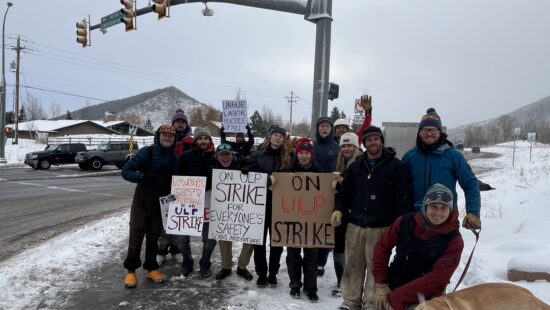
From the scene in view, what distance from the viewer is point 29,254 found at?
645cm

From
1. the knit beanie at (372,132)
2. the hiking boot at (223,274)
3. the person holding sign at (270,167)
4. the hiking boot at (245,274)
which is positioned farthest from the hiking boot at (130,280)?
the knit beanie at (372,132)

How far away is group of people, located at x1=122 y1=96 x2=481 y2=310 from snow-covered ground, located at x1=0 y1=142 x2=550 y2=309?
0.40 m

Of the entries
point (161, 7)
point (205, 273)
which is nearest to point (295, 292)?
point (205, 273)

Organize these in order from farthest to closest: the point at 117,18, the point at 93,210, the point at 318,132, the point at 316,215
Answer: the point at 117,18, the point at 93,210, the point at 318,132, the point at 316,215

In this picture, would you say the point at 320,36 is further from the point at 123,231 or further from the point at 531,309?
the point at 531,309

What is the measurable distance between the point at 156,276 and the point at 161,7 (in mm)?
8400

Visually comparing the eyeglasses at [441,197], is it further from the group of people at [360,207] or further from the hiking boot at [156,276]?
the hiking boot at [156,276]

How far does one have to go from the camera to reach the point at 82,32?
591 inches

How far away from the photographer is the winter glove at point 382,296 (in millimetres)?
3564

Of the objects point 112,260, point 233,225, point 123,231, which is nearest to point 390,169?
point 233,225

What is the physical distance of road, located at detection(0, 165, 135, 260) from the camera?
809cm

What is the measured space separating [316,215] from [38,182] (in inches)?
652

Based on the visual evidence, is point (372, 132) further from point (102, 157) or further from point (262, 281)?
point (102, 157)

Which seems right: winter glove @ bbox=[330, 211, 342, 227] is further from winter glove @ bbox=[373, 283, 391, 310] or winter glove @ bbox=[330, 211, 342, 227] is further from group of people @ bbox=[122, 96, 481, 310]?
winter glove @ bbox=[373, 283, 391, 310]
